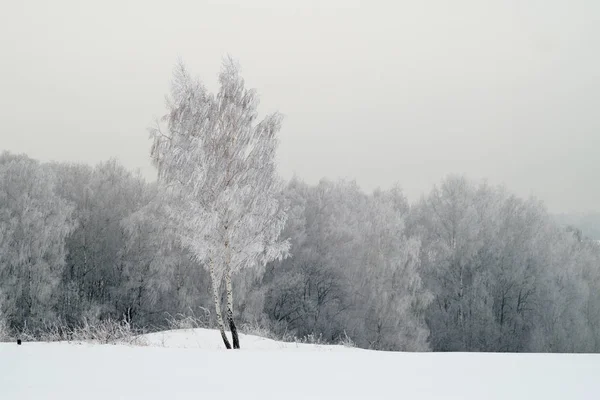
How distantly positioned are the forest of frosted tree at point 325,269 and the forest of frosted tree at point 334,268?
0.10m

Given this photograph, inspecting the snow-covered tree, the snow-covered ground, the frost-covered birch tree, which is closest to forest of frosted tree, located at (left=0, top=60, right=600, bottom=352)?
the snow-covered tree

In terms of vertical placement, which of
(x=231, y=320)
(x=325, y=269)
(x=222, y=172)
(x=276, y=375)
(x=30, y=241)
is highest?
(x=222, y=172)

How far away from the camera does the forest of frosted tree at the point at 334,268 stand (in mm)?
29609

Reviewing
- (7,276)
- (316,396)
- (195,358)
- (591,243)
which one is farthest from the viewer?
(591,243)

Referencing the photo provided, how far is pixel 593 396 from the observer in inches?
260

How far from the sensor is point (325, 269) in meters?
34.4

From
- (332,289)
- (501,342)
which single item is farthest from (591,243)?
(332,289)

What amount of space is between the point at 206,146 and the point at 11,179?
810 inches

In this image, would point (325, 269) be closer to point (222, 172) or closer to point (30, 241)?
point (30, 241)

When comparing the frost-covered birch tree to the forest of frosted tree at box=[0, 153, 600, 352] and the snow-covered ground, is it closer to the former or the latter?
the snow-covered ground

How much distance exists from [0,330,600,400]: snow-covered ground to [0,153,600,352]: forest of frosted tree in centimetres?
2198

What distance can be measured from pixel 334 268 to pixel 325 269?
663mm

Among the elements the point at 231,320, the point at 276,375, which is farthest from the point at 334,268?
the point at 276,375

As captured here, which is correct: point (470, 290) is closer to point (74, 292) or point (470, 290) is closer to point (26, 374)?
point (74, 292)
